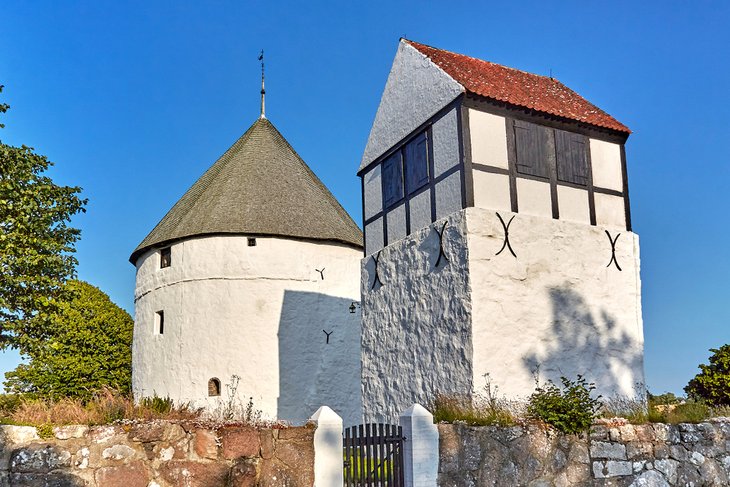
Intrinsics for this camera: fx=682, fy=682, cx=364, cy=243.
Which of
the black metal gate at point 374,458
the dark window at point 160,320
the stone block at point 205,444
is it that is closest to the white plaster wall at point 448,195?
the black metal gate at point 374,458

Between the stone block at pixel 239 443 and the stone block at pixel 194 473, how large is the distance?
158 millimetres

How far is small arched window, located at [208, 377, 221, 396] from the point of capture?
713 inches

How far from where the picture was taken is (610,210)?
12.3 meters

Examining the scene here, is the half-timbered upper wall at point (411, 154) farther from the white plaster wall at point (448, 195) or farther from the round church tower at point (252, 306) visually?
the round church tower at point (252, 306)

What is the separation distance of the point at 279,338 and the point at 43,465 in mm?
11792

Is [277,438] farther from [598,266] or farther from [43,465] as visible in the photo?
[598,266]

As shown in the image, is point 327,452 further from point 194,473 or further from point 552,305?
point 552,305

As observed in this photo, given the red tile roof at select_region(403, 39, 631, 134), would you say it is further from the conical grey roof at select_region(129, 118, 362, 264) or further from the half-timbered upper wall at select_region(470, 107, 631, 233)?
the conical grey roof at select_region(129, 118, 362, 264)

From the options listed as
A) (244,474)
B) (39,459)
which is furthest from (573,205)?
(39,459)

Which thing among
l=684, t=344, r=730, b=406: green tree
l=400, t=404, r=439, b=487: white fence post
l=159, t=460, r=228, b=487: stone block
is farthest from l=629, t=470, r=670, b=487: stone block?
l=159, t=460, r=228, b=487: stone block

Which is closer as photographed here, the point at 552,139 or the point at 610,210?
the point at 552,139

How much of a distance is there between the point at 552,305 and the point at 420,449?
13.1ft

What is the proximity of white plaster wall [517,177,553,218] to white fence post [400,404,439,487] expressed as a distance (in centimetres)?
443

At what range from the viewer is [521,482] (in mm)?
8680
